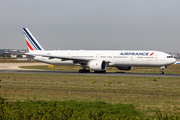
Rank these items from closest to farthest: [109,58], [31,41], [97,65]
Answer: [97,65], [109,58], [31,41]

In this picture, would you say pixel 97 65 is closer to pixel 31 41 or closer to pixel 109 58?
pixel 109 58

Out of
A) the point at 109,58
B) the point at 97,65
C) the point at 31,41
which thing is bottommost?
Result: the point at 97,65

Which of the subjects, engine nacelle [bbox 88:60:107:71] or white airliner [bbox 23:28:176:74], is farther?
engine nacelle [bbox 88:60:107:71]

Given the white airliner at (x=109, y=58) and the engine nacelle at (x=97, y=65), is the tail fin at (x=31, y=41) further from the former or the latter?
the engine nacelle at (x=97, y=65)

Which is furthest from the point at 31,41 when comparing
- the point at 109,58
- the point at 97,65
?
the point at 109,58

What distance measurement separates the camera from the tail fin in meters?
68.5

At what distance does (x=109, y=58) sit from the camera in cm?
5784

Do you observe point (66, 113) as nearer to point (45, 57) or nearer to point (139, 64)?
point (139, 64)

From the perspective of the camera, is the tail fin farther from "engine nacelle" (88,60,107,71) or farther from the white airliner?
"engine nacelle" (88,60,107,71)

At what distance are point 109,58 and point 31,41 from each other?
22571 millimetres

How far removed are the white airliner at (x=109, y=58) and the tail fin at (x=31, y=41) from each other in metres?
2.26

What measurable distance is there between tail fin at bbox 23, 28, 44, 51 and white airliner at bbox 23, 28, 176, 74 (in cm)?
226

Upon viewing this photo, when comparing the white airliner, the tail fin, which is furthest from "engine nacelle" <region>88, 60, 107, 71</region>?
the tail fin

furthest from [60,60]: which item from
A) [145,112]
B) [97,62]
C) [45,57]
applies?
[145,112]
